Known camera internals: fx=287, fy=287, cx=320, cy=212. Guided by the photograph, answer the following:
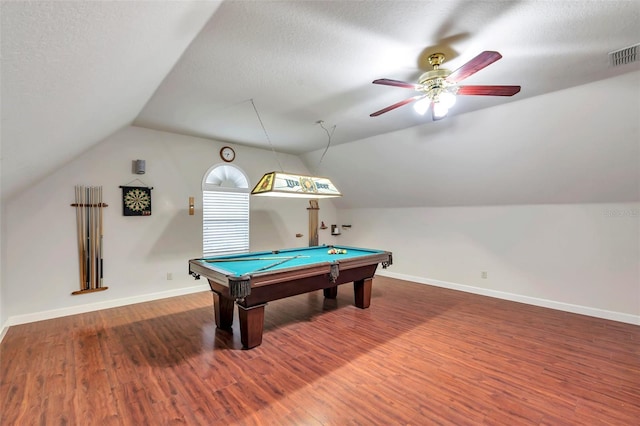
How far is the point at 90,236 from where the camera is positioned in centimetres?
416

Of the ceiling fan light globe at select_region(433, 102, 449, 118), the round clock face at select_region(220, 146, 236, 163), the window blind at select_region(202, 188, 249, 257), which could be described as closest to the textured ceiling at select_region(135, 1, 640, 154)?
the ceiling fan light globe at select_region(433, 102, 449, 118)

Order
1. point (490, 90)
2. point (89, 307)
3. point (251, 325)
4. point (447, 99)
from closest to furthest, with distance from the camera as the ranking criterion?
point (490, 90), point (447, 99), point (251, 325), point (89, 307)

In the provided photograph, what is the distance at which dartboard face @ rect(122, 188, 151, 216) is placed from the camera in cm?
447

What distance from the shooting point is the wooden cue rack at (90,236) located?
13.4 ft

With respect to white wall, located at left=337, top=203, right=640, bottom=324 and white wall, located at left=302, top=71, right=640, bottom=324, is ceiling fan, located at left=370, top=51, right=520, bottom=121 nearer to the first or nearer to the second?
white wall, located at left=302, top=71, right=640, bottom=324

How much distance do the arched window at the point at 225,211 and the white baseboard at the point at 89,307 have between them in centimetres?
80

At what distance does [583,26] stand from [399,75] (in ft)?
4.60

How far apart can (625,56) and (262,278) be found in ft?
12.6

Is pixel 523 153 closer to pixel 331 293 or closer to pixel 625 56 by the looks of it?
pixel 625 56

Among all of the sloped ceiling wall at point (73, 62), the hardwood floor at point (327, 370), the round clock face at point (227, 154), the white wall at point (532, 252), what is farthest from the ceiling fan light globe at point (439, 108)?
the round clock face at point (227, 154)

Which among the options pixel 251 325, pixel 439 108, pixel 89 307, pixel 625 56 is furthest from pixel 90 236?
pixel 625 56

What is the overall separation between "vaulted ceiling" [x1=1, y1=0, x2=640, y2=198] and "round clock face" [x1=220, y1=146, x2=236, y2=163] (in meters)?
1.86

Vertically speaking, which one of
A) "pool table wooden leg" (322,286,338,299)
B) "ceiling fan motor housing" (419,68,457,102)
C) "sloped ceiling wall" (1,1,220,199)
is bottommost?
"pool table wooden leg" (322,286,338,299)

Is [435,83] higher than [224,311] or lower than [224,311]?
higher
